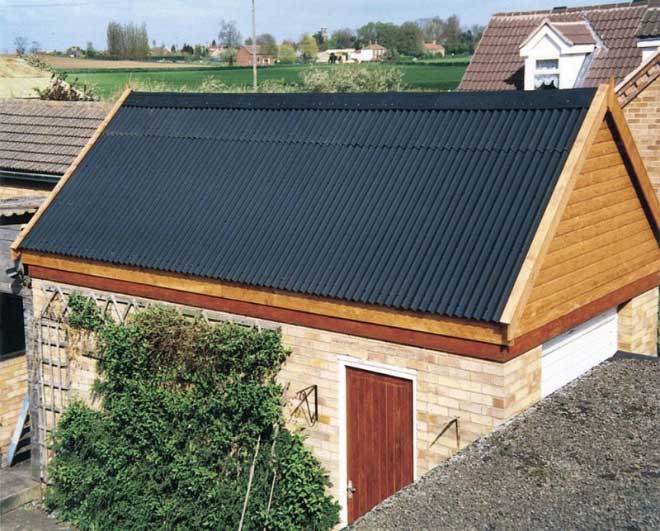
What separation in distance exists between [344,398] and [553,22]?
64.5 feet

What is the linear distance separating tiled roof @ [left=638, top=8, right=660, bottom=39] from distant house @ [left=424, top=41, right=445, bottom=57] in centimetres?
6581

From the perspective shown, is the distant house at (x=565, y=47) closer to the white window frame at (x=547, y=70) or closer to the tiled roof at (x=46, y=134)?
the white window frame at (x=547, y=70)

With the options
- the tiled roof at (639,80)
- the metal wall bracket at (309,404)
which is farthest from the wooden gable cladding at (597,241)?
the tiled roof at (639,80)

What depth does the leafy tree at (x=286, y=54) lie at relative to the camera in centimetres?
8425

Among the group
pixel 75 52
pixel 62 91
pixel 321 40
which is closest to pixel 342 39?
pixel 321 40

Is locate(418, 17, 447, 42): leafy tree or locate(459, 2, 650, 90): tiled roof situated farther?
locate(418, 17, 447, 42): leafy tree

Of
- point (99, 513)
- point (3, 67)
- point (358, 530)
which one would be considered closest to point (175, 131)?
point (99, 513)

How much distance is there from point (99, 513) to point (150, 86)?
22.9 meters

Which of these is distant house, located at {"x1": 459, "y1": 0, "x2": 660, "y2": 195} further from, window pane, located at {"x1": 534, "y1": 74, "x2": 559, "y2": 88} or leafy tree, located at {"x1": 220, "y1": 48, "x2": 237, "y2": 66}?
leafy tree, located at {"x1": 220, "y1": 48, "x2": 237, "y2": 66}

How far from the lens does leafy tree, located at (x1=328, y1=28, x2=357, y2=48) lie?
332ft

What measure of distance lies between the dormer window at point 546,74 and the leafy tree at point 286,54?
58.6 metres

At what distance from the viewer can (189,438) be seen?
39.0ft

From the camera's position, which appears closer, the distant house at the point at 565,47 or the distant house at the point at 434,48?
the distant house at the point at 565,47

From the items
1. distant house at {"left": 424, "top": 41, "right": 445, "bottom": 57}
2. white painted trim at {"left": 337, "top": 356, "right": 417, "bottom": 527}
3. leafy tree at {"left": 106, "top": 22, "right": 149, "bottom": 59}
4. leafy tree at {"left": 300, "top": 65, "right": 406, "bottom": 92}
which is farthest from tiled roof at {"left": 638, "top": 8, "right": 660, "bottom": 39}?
distant house at {"left": 424, "top": 41, "right": 445, "bottom": 57}
